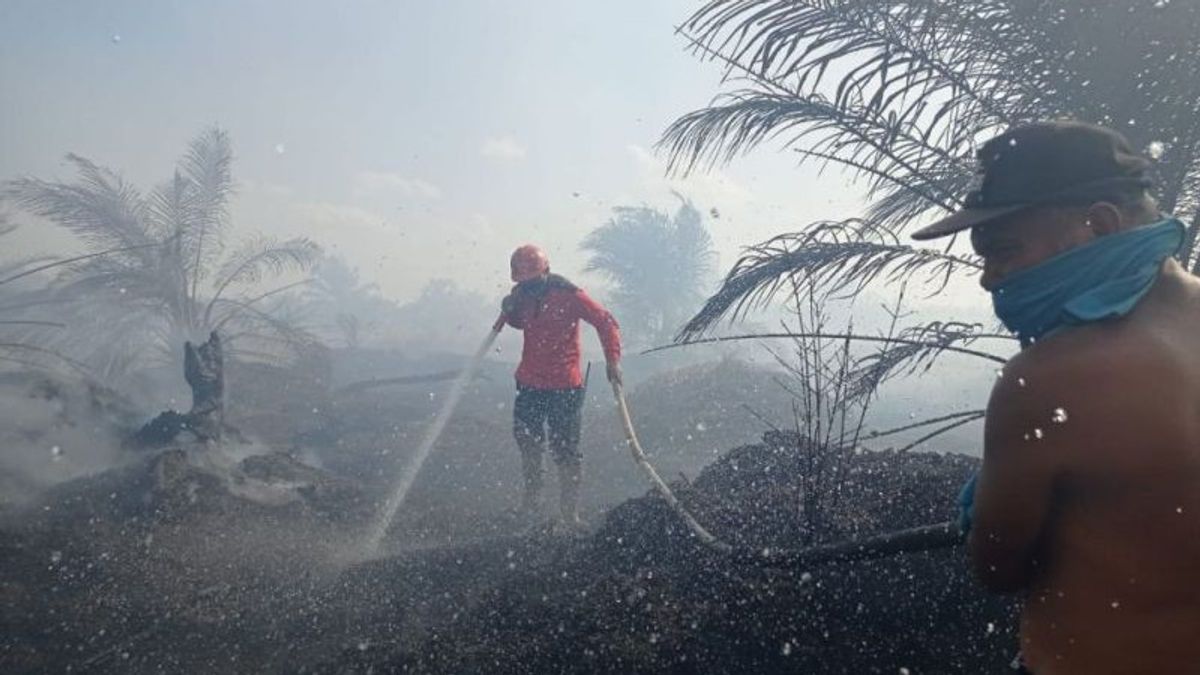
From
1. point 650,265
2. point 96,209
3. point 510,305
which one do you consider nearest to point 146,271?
point 96,209

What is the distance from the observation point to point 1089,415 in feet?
4.39

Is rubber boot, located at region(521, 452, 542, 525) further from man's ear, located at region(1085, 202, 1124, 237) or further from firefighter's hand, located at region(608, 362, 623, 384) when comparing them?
man's ear, located at region(1085, 202, 1124, 237)

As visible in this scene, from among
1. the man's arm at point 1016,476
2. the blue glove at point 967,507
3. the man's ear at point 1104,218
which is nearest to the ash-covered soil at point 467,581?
the blue glove at point 967,507

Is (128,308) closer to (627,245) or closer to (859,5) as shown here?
(859,5)

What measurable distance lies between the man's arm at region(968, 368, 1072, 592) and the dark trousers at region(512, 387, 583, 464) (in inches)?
217

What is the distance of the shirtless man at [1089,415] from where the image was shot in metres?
1.33

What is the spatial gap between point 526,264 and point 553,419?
1439 millimetres

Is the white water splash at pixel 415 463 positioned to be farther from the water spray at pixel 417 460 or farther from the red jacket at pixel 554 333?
the red jacket at pixel 554 333

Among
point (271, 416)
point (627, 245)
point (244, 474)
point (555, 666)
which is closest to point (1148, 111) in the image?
point (555, 666)

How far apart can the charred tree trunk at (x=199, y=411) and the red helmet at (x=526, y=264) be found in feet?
14.4

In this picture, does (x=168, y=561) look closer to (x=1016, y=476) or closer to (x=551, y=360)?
(x=551, y=360)

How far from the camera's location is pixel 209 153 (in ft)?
45.0

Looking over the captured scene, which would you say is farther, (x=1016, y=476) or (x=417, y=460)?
(x=417, y=460)

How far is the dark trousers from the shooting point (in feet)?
23.1
